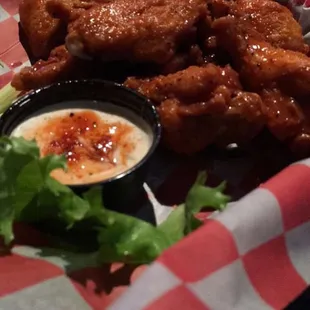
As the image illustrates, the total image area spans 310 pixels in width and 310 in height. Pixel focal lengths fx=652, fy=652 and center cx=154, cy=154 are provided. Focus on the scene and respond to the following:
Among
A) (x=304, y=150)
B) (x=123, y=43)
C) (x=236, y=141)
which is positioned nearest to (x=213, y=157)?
(x=236, y=141)

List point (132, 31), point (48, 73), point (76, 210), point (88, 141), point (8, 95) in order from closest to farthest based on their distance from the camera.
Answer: point (76, 210)
point (88, 141)
point (132, 31)
point (48, 73)
point (8, 95)

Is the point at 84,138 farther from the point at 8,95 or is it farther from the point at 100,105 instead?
the point at 8,95

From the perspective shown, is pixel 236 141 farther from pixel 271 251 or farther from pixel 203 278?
pixel 203 278

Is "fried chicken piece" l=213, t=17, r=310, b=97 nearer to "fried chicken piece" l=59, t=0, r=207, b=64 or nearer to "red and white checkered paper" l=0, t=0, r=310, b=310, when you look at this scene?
"fried chicken piece" l=59, t=0, r=207, b=64

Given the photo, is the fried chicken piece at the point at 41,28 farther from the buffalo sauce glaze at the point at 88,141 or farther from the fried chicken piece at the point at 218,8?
the fried chicken piece at the point at 218,8

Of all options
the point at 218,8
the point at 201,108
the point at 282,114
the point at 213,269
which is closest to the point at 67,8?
the point at 218,8

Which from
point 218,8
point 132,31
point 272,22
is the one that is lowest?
point 272,22

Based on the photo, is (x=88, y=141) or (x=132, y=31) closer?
(x=88, y=141)
